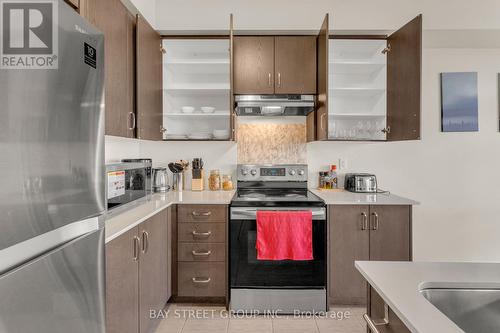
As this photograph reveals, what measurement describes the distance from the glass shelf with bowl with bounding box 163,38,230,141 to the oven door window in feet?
→ 2.94

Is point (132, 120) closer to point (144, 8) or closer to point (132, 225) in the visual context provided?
point (132, 225)

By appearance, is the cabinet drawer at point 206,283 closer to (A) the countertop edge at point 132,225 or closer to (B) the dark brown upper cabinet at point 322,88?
(A) the countertop edge at point 132,225

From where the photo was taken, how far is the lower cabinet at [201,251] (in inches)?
95.9

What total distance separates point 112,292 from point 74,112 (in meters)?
0.90

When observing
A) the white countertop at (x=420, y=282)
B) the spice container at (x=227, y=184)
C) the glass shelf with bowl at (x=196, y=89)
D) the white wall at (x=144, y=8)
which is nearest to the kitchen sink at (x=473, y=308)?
the white countertop at (x=420, y=282)

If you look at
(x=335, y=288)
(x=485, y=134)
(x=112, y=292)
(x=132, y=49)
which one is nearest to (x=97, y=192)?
(x=112, y=292)

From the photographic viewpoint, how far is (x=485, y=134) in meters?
3.08

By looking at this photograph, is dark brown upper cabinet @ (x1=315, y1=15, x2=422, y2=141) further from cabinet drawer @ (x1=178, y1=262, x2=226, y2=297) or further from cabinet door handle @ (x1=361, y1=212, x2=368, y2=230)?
cabinet drawer @ (x1=178, y1=262, x2=226, y2=297)

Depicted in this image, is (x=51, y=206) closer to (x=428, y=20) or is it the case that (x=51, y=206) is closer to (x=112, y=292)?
(x=112, y=292)

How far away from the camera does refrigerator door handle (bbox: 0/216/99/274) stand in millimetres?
726

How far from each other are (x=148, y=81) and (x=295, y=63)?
1.28 metres

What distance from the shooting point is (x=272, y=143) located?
312 cm

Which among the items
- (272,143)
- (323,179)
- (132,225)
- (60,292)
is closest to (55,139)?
(60,292)

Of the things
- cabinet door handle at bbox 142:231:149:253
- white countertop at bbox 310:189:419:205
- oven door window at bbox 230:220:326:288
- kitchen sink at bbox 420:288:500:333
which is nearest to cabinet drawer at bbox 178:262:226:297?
oven door window at bbox 230:220:326:288
